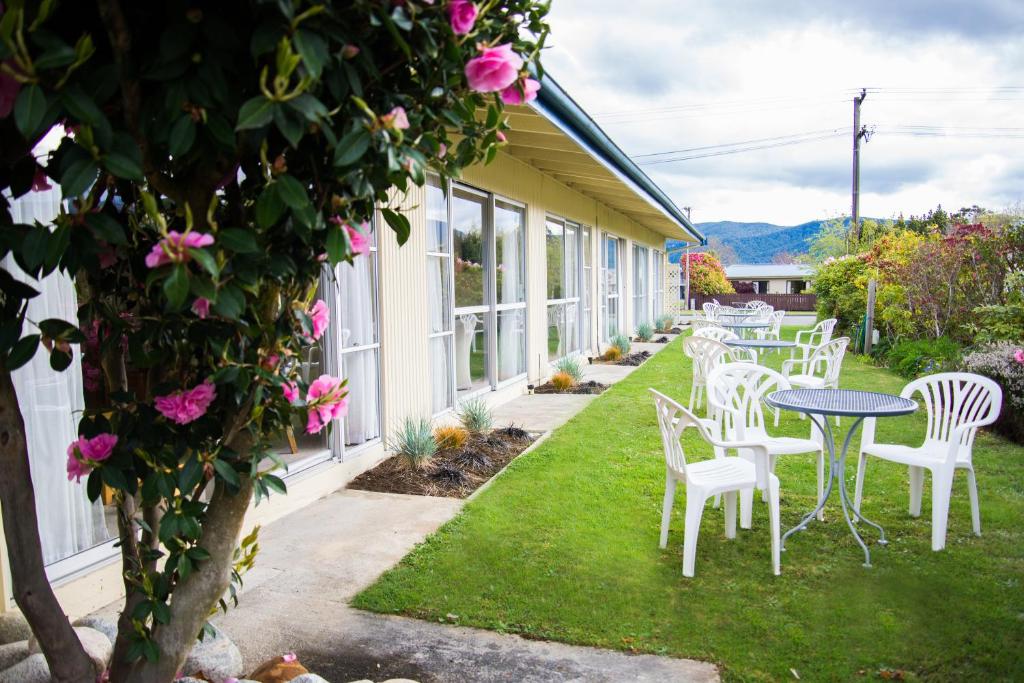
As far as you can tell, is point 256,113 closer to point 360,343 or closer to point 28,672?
point 28,672

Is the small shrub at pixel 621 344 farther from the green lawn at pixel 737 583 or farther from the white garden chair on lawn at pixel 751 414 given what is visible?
the white garden chair on lawn at pixel 751 414

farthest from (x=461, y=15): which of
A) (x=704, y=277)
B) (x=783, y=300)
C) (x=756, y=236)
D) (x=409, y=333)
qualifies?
(x=756, y=236)

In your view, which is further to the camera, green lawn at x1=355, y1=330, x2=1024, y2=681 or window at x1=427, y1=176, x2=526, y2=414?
window at x1=427, y1=176, x2=526, y2=414

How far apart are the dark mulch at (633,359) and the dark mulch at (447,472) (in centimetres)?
695

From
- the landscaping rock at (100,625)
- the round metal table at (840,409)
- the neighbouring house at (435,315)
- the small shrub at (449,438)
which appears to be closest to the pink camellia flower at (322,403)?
the neighbouring house at (435,315)

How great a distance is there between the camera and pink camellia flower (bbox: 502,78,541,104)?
Answer: 1.56 meters

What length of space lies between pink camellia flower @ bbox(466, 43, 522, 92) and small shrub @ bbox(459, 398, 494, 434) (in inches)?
215

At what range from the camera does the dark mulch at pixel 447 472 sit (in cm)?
521

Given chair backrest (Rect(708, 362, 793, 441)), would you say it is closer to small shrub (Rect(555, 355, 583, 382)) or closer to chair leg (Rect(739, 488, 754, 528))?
chair leg (Rect(739, 488, 754, 528))

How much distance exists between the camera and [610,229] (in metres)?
15.0

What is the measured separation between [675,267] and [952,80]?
67.3ft

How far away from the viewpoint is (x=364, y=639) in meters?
3.07

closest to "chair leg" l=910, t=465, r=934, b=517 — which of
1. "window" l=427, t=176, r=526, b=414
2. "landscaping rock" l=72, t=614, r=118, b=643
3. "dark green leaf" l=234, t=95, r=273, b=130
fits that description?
"window" l=427, t=176, r=526, b=414

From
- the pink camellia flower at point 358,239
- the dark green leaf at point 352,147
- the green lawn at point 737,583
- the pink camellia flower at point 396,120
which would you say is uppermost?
the pink camellia flower at point 396,120
